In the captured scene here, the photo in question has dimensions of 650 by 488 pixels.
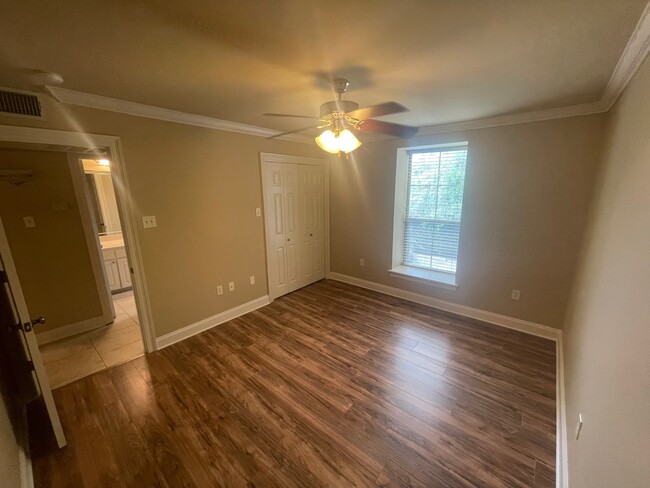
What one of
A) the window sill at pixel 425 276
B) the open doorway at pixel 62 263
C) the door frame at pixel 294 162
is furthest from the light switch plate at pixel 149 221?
the window sill at pixel 425 276

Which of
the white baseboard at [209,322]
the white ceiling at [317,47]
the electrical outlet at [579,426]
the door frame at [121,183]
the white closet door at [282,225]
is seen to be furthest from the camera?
the white closet door at [282,225]

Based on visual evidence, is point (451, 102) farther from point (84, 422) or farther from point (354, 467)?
point (84, 422)

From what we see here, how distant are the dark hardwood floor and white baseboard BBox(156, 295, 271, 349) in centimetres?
11

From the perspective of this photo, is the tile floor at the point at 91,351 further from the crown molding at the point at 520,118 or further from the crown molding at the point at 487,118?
the crown molding at the point at 520,118

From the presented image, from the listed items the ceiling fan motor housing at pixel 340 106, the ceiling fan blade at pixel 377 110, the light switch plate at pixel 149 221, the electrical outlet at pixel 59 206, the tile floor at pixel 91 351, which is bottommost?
the tile floor at pixel 91 351

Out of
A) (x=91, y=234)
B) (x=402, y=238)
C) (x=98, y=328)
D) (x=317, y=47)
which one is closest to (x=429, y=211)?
(x=402, y=238)

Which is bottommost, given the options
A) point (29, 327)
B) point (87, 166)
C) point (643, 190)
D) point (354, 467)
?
point (354, 467)

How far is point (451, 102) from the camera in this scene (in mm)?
2293

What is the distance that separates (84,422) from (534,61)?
152 inches

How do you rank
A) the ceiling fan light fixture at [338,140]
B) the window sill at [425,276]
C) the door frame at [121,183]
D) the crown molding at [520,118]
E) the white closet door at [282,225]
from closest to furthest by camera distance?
1. the ceiling fan light fixture at [338,140]
2. the door frame at [121,183]
3. the crown molding at [520,118]
4. the window sill at [425,276]
5. the white closet door at [282,225]

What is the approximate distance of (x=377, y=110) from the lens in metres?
1.66

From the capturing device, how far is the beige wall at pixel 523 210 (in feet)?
8.12

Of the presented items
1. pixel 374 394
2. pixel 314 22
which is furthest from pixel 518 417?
pixel 314 22

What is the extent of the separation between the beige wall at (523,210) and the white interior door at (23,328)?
366 centimetres
